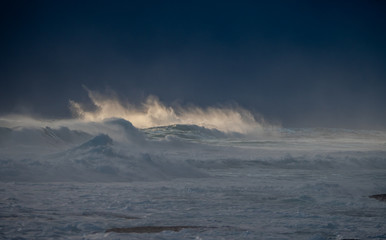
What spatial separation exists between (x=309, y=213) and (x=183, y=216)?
2.92 meters

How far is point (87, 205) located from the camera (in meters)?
8.77

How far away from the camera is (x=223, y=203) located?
9477mm

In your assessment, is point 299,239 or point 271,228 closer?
point 299,239

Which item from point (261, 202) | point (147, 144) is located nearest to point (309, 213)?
point (261, 202)

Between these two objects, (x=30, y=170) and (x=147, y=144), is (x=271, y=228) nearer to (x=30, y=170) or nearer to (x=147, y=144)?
(x=30, y=170)

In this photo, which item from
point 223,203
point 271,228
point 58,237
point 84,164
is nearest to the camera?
point 58,237

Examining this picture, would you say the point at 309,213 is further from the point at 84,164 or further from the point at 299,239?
the point at 84,164

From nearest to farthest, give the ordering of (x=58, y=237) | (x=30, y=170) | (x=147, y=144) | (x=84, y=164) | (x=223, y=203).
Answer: (x=58, y=237) → (x=223, y=203) → (x=30, y=170) → (x=84, y=164) → (x=147, y=144)

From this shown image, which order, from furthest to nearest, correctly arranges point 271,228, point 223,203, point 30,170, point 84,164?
1. point 84,164
2. point 30,170
3. point 223,203
4. point 271,228

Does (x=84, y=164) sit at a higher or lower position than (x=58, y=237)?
higher

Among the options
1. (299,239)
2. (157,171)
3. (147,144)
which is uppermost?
(147,144)

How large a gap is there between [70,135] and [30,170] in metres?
20.9

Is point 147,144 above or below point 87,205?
above

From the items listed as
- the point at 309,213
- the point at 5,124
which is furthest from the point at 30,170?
the point at 5,124
